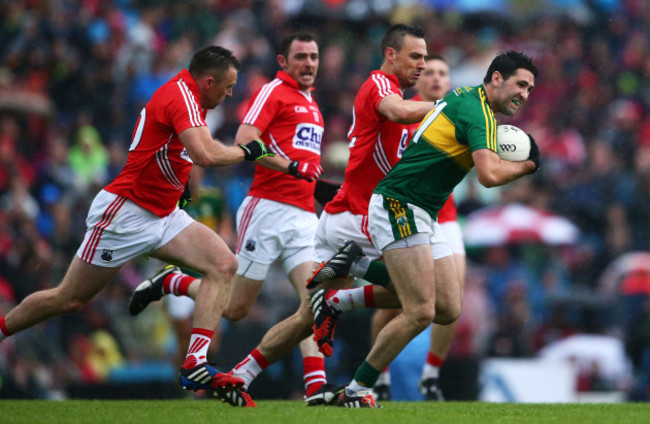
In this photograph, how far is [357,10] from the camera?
19844 millimetres

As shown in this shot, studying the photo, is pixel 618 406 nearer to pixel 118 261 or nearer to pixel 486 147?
pixel 486 147

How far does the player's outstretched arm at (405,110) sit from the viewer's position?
24.7 ft

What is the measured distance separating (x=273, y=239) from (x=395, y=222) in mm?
2015

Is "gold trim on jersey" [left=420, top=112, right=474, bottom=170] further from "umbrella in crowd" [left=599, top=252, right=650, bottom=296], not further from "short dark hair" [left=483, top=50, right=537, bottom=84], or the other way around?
"umbrella in crowd" [left=599, top=252, right=650, bottom=296]

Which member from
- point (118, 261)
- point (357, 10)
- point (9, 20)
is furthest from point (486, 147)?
point (357, 10)

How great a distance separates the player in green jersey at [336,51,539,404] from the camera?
704 cm

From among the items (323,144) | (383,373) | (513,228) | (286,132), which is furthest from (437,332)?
(323,144)

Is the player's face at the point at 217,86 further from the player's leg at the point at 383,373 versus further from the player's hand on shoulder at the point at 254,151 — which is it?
the player's leg at the point at 383,373

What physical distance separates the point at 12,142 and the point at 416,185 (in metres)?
8.08

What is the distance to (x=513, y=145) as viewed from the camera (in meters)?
7.07

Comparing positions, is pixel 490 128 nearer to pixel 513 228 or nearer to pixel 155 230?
pixel 155 230

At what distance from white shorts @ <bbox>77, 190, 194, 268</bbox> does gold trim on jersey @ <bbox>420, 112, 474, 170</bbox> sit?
2.09m

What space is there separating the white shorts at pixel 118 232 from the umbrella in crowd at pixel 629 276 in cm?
912

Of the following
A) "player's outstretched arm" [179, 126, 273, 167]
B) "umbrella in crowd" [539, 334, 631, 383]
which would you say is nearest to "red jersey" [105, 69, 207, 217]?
"player's outstretched arm" [179, 126, 273, 167]
